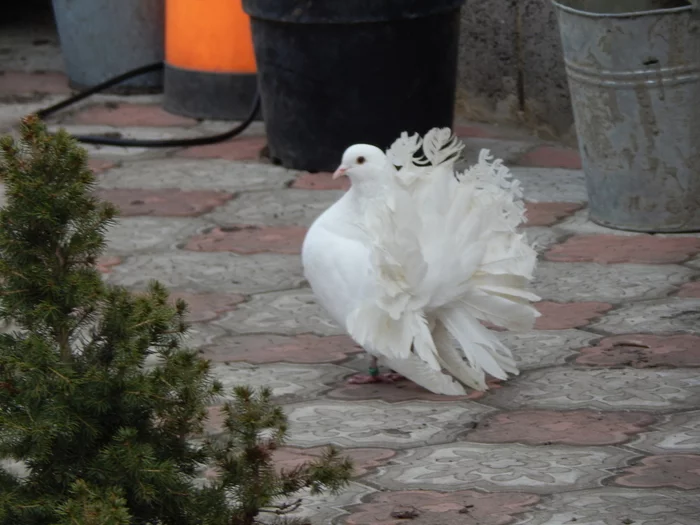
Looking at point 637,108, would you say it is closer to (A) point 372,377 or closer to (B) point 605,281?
(B) point 605,281

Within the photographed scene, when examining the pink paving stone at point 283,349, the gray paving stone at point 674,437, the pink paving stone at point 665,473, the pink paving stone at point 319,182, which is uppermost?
the pink paving stone at point 665,473

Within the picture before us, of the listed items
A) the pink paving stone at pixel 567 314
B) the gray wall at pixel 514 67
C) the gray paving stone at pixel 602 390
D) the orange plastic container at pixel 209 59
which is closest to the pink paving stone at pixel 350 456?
the gray paving stone at pixel 602 390

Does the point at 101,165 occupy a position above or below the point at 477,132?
below

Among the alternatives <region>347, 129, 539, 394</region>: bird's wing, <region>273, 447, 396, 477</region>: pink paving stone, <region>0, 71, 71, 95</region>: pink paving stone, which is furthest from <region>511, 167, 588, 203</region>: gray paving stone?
<region>0, 71, 71, 95</region>: pink paving stone

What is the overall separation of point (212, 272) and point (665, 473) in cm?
188

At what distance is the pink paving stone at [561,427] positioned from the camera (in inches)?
112

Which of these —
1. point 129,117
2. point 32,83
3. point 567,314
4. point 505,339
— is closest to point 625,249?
point 567,314

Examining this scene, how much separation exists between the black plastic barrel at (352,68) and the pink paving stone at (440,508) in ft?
8.49

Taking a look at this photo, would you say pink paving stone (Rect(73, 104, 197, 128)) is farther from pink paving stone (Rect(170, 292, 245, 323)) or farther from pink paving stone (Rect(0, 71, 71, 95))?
pink paving stone (Rect(170, 292, 245, 323))

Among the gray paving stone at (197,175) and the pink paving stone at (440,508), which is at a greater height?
the pink paving stone at (440,508)

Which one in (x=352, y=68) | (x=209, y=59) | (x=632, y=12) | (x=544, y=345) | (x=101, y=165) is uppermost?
(x=632, y=12)

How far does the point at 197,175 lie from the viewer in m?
5.26

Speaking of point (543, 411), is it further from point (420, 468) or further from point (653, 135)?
point (653, 135)

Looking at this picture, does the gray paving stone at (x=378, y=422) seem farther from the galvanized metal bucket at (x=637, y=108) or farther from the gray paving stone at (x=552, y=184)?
the gray paving stone at (x=552, y=184)
